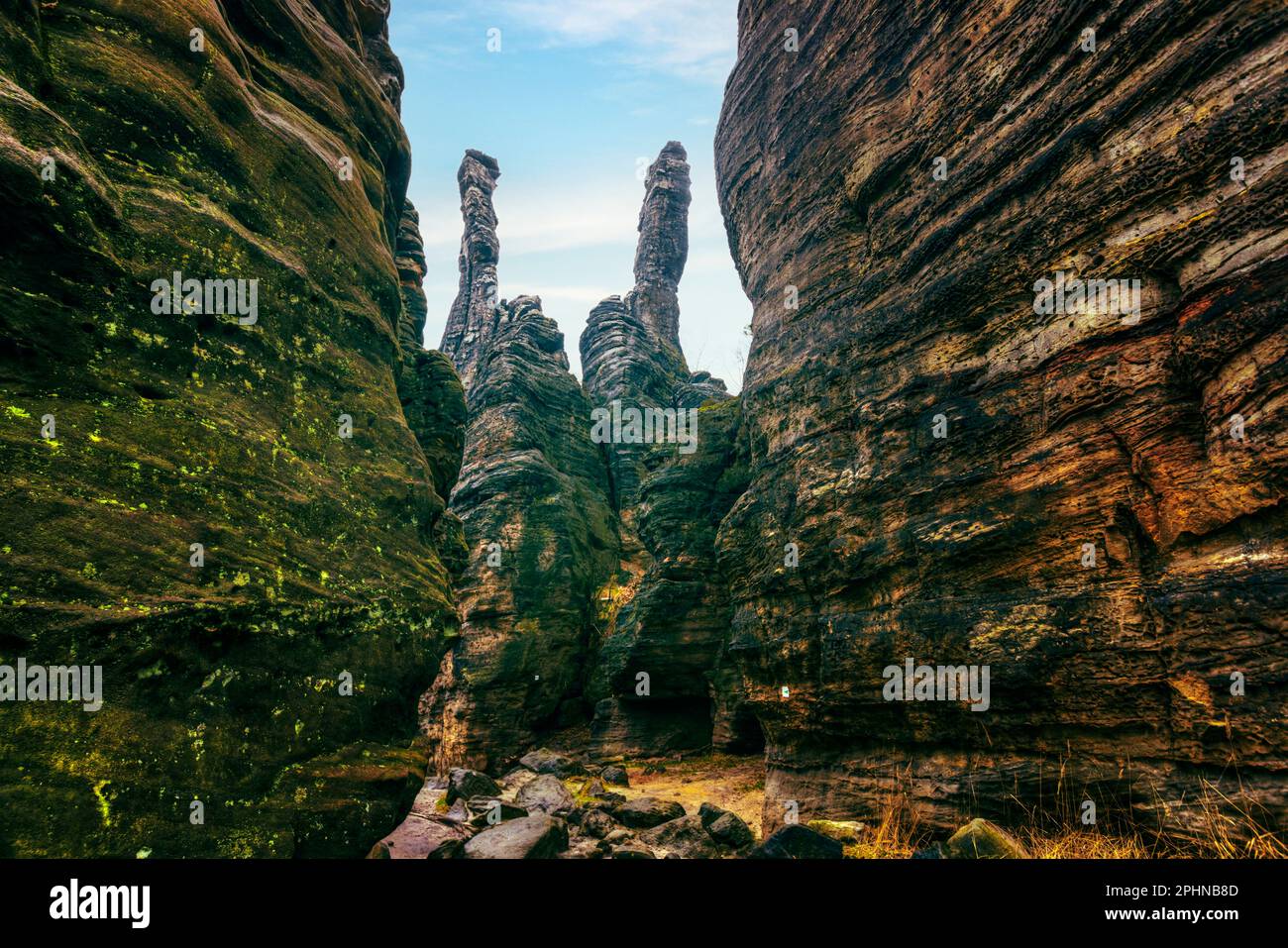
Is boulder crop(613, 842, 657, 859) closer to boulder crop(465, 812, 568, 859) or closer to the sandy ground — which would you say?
boulder crop(465, 812, 568, 859)

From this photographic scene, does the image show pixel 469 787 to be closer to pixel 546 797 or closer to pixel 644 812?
pixel 546 797

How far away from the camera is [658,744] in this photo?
1995cm

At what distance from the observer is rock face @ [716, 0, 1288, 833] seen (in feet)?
20.0

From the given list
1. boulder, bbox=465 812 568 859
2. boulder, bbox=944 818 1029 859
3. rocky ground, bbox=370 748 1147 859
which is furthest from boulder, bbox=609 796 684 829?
boulder, bbox=944 818 1029 859

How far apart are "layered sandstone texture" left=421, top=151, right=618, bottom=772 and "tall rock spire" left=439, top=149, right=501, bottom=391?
1048 inches

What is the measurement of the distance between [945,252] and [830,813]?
9.83 m

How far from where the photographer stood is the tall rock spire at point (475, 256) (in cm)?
5841

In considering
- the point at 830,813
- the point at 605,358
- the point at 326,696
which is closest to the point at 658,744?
the point at 830,813

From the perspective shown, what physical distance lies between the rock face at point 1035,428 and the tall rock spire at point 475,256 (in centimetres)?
5002

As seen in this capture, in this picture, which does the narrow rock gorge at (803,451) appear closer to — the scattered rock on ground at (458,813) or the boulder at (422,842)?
the boulder at (422,842)

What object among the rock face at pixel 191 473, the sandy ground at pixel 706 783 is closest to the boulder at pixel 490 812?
the sandy ground at pixel 706 783

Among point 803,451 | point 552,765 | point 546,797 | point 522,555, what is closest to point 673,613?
point 552,765
